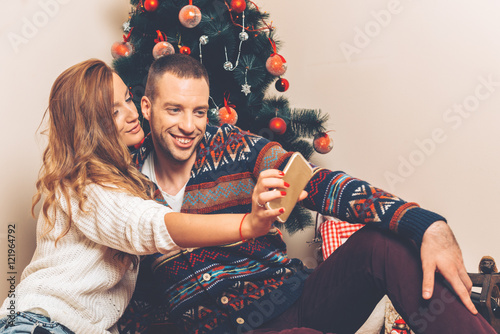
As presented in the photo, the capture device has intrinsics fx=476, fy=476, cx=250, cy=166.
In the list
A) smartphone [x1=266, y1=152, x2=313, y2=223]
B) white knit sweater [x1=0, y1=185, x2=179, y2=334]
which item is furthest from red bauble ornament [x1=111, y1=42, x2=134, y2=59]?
smartphone [x1=266, y1=152, x2=313, y2=223]

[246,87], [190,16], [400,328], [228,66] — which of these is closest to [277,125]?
[246,87]

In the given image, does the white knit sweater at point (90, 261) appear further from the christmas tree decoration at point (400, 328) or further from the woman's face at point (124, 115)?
the christmas tree decoration at point (400, 328)

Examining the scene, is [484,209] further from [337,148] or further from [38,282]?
[38,282]

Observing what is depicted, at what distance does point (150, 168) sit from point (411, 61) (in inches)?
56.6

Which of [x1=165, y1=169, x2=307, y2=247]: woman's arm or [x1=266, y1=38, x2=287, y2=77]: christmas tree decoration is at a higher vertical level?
[x1=266, y1=38, x2=287, y2=77]: christmas tree decoration

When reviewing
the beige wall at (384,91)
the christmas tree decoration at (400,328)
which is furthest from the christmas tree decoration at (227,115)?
the christmas tree decoration at (400,328)

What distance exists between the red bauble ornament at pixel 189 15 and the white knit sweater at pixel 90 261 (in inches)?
34.1

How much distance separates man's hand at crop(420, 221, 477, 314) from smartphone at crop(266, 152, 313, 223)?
0.29m

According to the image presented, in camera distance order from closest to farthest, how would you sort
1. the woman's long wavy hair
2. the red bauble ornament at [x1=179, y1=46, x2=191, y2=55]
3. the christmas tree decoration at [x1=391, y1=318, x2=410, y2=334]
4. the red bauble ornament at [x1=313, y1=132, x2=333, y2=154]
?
the woman's long wavy hair, the christmas tree decoration at [x1=391, y1=318, x2=410, y2=334], the red bauble ornament at [x1=179, y1=46, x2=191, y2=55], the red bauble ornament at [x1=313, y1=132, x2=333, y2=154]

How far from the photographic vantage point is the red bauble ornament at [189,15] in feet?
5.82

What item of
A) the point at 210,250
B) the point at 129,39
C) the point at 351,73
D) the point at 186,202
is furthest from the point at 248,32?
the point at 210,250

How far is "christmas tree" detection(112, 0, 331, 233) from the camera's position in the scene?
1.89 metres

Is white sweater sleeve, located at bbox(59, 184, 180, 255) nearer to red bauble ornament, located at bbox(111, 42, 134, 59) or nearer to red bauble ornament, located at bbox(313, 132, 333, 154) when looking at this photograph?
red bauble ornament, located at bbox(111, 42, 134, 59)

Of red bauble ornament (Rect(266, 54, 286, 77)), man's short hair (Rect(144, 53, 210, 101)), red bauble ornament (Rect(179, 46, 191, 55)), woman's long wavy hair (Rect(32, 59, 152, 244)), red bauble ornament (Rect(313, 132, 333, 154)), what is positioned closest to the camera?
woman's long wavy hair (Rect(32, 59, 152, 244))
